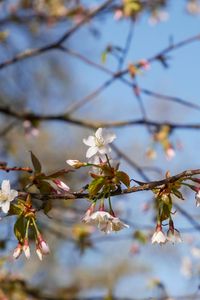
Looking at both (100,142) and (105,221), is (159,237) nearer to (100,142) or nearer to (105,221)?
(105,221)

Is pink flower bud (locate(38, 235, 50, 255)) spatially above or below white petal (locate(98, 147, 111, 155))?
below

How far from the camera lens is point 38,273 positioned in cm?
880

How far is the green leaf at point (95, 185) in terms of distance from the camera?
1.10 meters

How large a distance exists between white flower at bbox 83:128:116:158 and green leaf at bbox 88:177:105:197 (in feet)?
0.29

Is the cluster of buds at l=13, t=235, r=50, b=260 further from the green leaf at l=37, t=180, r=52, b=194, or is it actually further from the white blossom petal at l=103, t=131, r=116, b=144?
the white blossom petal at l=103, t=131, r=116, b=144

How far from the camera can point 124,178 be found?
109 centimetres

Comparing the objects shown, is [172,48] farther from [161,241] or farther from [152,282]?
[161,241]

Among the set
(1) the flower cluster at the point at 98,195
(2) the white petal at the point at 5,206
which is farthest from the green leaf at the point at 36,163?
(2) the white petal at the point at 5,206

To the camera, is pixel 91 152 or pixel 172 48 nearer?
pixel 91 152

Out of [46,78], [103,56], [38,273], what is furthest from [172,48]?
[46,78]

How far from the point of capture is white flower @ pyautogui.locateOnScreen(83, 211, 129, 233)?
113 centimetres

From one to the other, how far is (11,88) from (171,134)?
5.45 m

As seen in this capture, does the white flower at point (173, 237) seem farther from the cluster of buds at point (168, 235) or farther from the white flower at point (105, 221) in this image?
the white flower at point (105, 221)

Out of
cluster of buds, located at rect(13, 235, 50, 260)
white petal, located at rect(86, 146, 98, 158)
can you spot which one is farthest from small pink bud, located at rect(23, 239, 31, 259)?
white petal, located at rect(86, 146, 98, 158)
